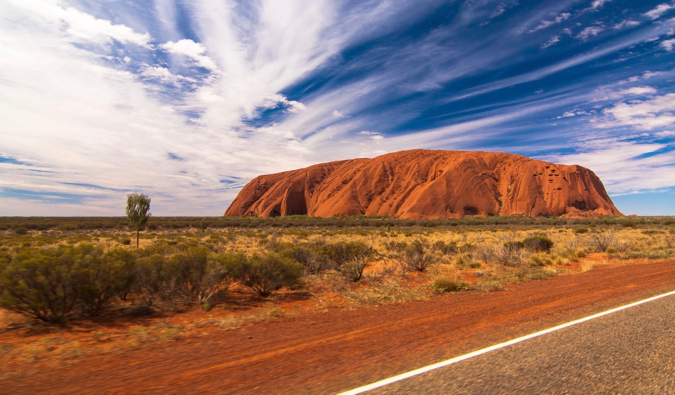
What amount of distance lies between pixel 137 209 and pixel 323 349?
2043 centimetres

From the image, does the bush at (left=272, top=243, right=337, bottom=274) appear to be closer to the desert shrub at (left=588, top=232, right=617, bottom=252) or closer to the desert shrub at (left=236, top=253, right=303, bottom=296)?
the desert shrub at (left=236, top=253, right=303, bottom=296)

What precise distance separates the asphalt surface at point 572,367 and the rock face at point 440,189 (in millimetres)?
74904

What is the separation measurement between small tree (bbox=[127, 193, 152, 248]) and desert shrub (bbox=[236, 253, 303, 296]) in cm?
1539

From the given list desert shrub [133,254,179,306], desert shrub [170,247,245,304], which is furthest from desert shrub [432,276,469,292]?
desert shrub [133,254,179,306]

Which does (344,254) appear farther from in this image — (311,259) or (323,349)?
(323,349)

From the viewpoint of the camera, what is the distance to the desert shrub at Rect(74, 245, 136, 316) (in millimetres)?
6395

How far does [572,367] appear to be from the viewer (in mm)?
4000

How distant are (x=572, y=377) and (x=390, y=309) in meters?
4.13

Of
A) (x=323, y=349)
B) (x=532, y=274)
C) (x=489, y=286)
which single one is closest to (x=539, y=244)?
(x=532, y=274)

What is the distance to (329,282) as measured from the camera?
1079 centimetres

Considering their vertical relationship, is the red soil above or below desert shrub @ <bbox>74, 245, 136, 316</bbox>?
below

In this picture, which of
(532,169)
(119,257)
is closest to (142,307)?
(119,257)

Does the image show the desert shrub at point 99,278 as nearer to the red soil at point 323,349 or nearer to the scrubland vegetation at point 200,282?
the scrubland vegetation at point 200,282

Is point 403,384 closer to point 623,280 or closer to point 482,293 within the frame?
point 482,293
